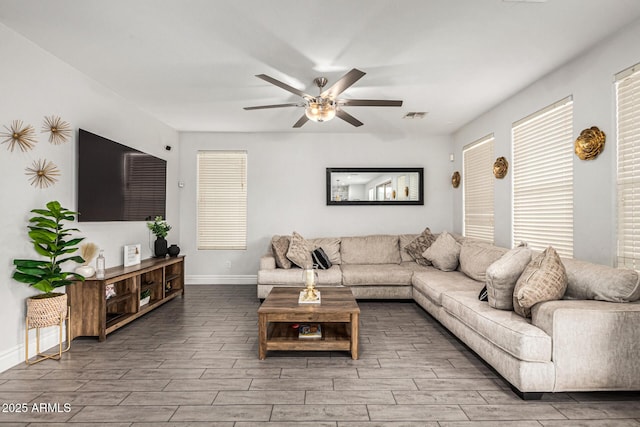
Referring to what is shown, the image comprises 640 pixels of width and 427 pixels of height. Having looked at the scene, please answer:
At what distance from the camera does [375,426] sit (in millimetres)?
2029

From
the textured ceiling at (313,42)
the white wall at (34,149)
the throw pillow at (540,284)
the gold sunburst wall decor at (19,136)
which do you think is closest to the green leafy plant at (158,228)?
the white wall at (34,149)

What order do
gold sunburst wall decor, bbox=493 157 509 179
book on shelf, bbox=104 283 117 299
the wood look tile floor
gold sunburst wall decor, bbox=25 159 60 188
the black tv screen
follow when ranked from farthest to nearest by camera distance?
gold sunburst wall decor, bbox=493 157 509 179 → book on shelf, bbox=104 283 117 299 → the black tv screen → gold sunburst wall decor, bbox=25 159 60 188 → the wood look tile floor

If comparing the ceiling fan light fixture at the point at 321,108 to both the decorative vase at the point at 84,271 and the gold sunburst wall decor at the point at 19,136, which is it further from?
the decorative vase at the point at 84,271

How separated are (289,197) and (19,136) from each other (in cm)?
380

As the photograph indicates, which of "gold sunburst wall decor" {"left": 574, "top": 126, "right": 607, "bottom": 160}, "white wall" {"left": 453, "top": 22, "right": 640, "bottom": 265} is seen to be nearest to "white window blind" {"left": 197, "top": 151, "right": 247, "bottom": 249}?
"white wall" {"left": 453, "top": 22, "right": 640, "bottom": 265}

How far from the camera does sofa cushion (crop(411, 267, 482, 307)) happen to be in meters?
3.74

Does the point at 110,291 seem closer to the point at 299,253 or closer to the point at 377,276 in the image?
the point at 299,253

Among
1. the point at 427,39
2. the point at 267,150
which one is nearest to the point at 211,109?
the point at 267,150

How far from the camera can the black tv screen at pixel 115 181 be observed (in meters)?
3.56

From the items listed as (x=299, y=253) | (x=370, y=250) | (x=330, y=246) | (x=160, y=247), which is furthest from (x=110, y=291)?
(x=370, y=250)

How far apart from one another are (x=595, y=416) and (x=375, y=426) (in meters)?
1.35

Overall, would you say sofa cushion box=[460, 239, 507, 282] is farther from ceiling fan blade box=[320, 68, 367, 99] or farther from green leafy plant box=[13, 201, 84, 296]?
green leafy plant box=[13, 201, 84, 296]

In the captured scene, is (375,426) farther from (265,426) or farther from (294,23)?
(294,23)

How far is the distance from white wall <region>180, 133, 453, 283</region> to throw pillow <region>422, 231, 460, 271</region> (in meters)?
1.10
